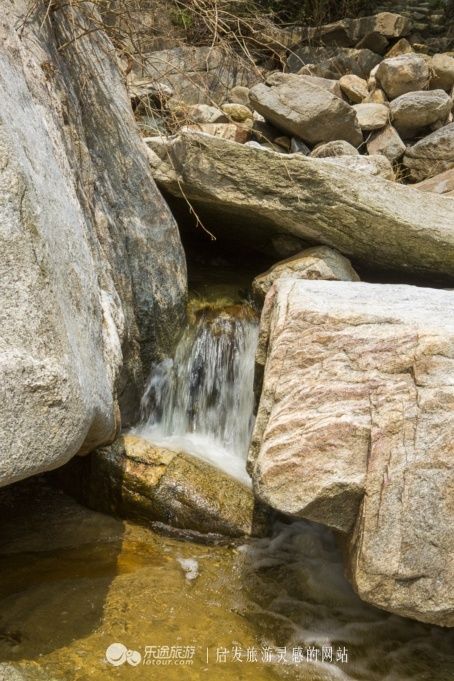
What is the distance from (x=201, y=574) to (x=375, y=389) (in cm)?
136

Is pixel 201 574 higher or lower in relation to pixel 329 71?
lower

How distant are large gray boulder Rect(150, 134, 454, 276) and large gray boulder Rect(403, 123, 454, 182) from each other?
289 cm

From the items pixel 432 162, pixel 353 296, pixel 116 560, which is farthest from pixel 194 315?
pixel 432 162

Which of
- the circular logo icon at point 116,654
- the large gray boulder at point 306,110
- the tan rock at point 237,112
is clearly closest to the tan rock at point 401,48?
the tan rock at point 237,112

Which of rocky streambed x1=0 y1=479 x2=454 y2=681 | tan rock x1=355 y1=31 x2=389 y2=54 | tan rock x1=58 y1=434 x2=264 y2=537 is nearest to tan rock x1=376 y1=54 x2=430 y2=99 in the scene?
tan rock x1=355 y1=31 x2=389 y2=54

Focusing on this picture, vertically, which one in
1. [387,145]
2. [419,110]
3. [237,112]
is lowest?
[387,145]

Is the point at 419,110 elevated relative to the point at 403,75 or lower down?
lower down

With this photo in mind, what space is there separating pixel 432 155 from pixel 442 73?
215cm

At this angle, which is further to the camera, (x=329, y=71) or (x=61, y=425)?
(x=329, y=71)

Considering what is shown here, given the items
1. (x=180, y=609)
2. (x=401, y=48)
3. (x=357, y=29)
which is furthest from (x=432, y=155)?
(x=180, y=609)

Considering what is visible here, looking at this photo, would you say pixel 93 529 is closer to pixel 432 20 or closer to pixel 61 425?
pixel 61 425

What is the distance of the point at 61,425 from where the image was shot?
8.23 feet

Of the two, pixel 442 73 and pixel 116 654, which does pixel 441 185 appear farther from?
pixel 116 654

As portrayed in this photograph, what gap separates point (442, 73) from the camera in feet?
29.9
